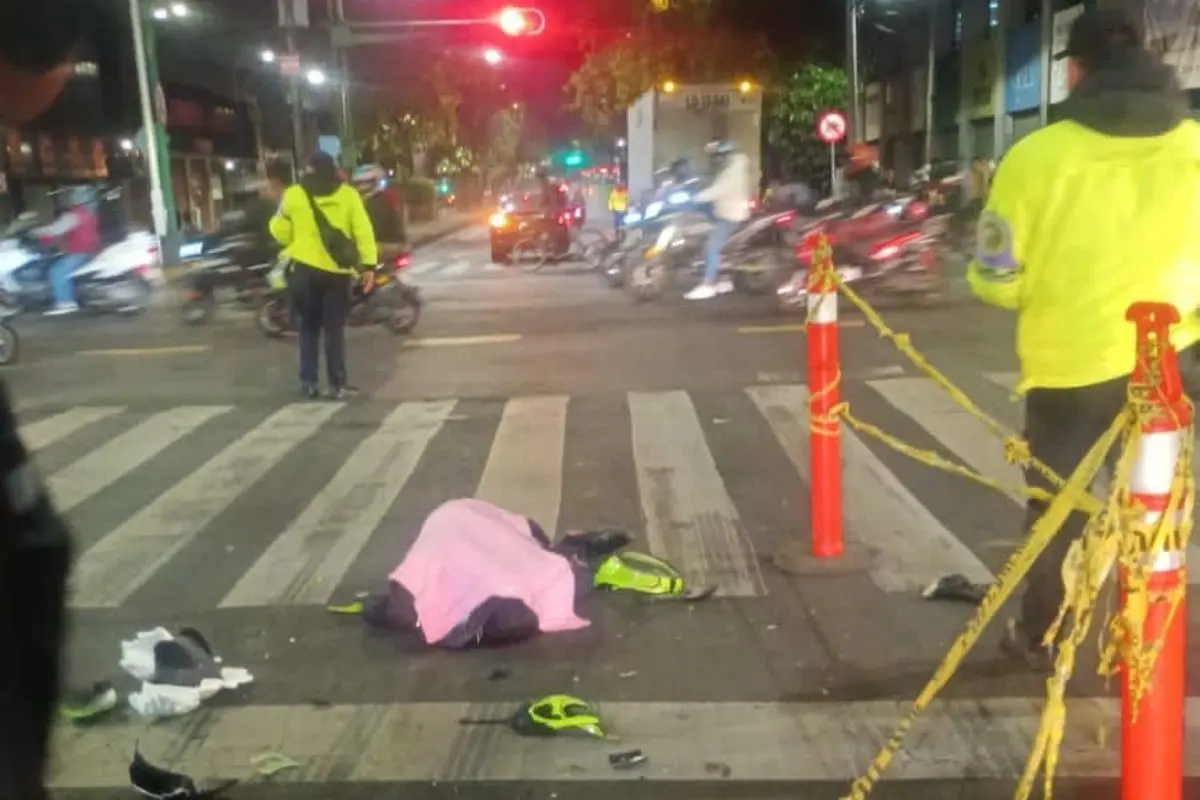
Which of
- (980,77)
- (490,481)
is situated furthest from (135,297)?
(980,77)

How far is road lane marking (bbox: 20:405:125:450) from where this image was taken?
9711mm

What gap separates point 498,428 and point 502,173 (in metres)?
70.2

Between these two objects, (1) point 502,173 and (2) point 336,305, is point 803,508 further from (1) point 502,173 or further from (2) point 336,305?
(1) point 502,173

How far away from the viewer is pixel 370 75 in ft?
156

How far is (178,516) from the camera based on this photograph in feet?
24.4

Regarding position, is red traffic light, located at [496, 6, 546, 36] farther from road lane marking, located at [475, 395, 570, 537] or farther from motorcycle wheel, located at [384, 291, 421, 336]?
road lane marking, located at [475, 395, 570, 537]

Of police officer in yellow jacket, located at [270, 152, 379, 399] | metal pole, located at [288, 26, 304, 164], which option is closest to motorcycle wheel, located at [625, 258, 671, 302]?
police officer in yellow jacket, located at [270, 152, 379, 399]

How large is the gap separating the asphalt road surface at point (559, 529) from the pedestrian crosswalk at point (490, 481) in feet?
0.09

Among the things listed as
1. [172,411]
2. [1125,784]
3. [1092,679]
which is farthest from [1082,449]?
[172,411]

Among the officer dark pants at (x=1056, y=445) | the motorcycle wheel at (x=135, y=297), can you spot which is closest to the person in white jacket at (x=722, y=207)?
the motorcycle wheel at (x=135, y=297)

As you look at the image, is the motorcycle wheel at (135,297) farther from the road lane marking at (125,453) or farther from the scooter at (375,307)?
the road lane marking at (125,453)

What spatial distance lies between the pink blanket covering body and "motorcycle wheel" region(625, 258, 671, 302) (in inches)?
478

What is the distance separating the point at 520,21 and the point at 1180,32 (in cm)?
949

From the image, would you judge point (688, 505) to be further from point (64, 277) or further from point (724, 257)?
point (64, 277)
